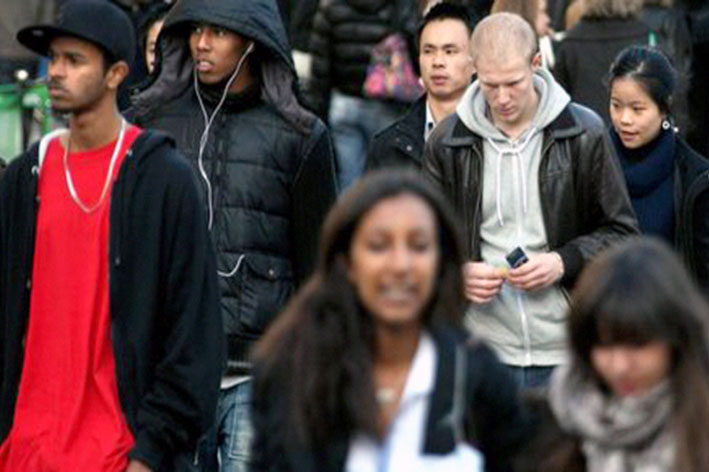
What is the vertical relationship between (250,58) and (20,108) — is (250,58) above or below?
above

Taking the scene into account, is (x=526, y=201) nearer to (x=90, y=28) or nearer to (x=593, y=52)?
(x=90, y=28)

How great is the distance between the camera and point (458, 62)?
10.7 metres

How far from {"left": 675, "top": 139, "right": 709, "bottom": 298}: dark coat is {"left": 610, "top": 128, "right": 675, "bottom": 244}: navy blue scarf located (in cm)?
4

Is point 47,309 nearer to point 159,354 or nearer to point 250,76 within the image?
point 159,354

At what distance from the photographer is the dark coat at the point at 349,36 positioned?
47.6 feet

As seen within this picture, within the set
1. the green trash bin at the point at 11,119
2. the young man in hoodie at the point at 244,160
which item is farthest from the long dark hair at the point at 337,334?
the green trash bin at the point at 11,119

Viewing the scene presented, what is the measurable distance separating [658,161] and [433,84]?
3.64 ft

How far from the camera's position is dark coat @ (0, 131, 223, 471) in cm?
779

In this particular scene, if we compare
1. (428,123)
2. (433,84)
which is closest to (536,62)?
(428,123)

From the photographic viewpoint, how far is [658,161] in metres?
9.98

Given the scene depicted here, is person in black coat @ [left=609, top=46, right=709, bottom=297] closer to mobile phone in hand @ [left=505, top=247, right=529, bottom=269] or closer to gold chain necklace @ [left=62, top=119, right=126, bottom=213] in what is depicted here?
mobile phone in hand @ [left=505, top=247, right=529, bottom=269]


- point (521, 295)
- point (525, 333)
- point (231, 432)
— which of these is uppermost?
point (521, 295)

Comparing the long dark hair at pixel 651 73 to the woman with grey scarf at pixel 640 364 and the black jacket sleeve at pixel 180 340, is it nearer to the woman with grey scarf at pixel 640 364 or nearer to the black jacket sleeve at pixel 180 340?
the black jacket sleeve at pixel 180 340

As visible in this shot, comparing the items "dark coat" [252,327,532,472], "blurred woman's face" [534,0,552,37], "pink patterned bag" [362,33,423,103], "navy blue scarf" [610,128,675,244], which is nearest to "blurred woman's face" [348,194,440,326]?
"dark coat" [252,327,532,472]
